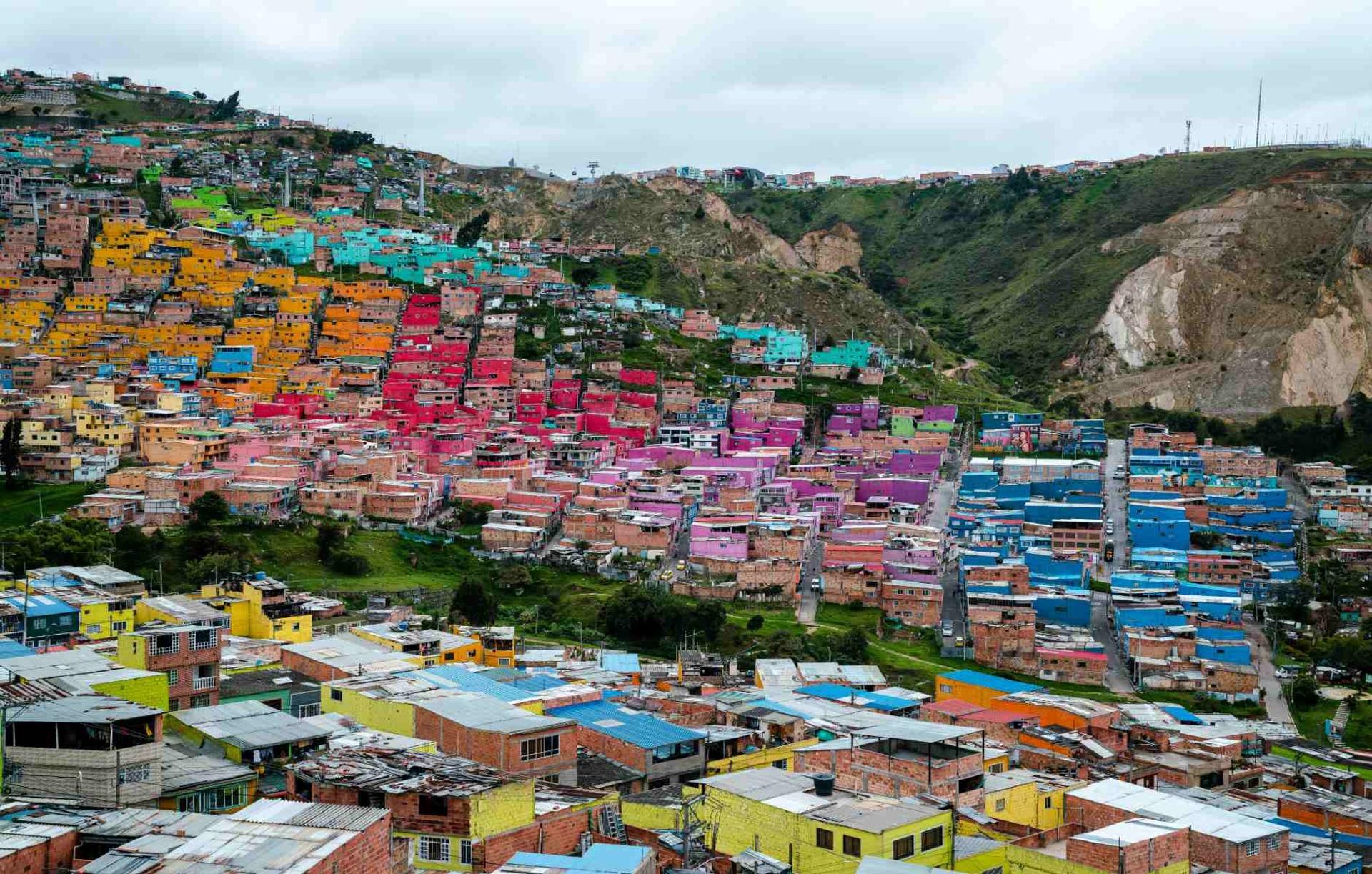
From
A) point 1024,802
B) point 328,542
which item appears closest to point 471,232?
point 328,542

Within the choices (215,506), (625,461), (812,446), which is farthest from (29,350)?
(812,446)

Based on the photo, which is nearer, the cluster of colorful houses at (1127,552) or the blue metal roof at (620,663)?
the blue metal roof at (620,663)

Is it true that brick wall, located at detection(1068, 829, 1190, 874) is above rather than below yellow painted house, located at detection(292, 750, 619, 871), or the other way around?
below

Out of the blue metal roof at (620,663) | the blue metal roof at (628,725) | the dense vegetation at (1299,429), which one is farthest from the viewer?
the dense vegetation at (1299,429)

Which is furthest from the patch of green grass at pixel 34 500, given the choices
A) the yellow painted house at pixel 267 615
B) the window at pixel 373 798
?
the window at pixel 373 798

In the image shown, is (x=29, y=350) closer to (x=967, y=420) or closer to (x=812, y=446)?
(x=812, y=446)

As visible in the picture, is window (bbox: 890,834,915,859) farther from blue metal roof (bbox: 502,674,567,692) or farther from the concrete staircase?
the concrete staircase

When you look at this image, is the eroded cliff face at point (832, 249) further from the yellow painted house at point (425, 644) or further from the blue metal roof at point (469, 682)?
the blue metal roof at point (469, 682)

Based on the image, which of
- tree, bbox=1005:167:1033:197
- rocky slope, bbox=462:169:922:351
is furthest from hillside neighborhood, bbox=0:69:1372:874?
tree, bbox=1005:167:1033:197
